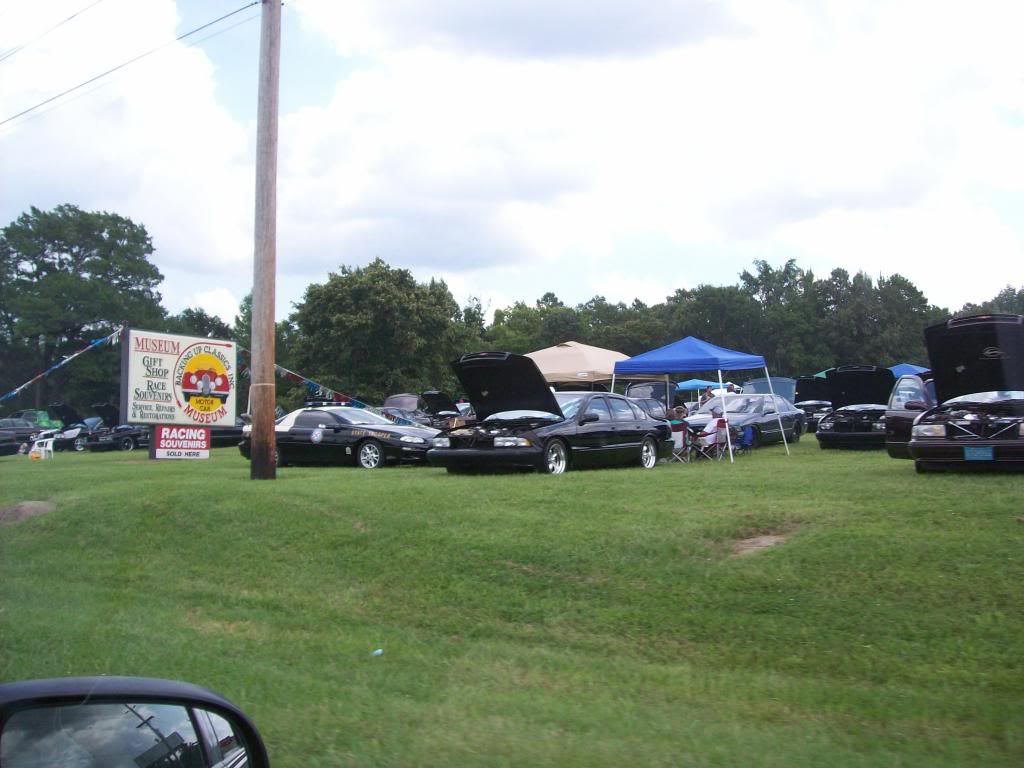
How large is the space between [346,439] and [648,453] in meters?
5.57

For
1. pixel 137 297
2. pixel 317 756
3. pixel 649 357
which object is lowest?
pixel 317 756

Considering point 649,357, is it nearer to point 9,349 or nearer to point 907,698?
point 907,698

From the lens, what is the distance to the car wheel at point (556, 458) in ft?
45.1

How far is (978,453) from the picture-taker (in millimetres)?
10750

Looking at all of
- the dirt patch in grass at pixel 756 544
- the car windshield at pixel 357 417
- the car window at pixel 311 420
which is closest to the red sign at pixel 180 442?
the car window at pixel 311 420

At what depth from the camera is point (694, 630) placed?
6414 millimetres

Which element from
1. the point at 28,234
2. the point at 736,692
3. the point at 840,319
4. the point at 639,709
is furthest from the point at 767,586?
the point at 840,319

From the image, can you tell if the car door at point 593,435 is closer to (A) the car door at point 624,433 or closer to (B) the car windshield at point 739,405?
(A) the car door at point 624,433

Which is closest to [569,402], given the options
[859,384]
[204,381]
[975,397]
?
[975,397]

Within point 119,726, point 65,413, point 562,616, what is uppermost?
point 65,413

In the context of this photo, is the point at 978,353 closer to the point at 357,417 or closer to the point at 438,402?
the point at 357,417

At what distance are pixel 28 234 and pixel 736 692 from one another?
2290 cm

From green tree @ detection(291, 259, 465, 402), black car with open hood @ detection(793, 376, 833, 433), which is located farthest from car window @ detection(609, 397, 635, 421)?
green tree @ detection(291, 259, 465, 402)

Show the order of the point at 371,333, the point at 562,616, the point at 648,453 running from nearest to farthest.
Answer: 1. the point at 562,616
2. the point at 648,453
3. the point at 371,333
